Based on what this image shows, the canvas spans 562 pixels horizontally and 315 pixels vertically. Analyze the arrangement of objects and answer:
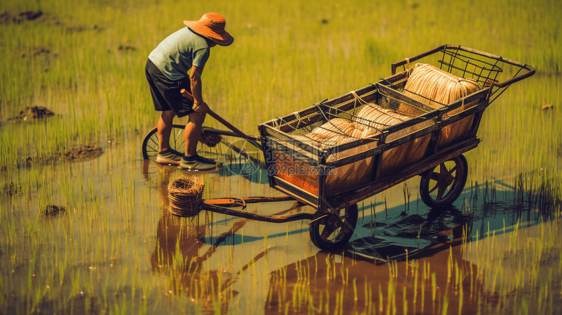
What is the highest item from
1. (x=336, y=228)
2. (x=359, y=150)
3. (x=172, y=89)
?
(x=172, y=89)

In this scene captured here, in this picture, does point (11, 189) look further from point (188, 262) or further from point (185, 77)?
point (188, 262)

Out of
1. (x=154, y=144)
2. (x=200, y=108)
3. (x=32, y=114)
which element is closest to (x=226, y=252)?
(x=200, y=108)

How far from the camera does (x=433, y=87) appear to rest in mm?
5074

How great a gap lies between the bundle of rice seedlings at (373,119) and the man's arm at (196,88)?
151 cm

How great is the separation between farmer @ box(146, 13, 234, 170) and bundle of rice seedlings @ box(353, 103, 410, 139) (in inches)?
59.7

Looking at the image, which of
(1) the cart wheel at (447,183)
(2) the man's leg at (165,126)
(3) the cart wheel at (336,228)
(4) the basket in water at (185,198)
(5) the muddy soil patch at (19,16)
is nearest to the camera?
(4) the basket in water at (185,198)

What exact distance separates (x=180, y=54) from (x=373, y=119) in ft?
6.69

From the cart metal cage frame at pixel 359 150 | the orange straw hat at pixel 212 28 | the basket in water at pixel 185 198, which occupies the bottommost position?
the basket in water at pixel 185 198

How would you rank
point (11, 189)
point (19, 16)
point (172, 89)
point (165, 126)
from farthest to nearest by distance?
1. point (19, 16)
2. point (165, 126)
3. point (172, 89)
4. point (11, 189)

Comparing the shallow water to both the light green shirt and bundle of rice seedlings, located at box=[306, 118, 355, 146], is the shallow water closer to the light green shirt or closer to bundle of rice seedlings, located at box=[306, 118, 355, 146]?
bundle of rice seedlings, located at box=[306, 118, 355, 146]

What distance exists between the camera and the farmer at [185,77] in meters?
5.34

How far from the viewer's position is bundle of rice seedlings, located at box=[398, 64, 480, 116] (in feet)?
16.2

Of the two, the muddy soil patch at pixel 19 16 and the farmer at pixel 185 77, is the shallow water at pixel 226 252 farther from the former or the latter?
the muddy soil patch at pixel 19 16

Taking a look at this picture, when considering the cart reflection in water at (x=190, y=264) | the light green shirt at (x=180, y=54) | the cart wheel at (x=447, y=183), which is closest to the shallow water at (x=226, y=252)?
the cart reflection in water at (x=190, y=264)
